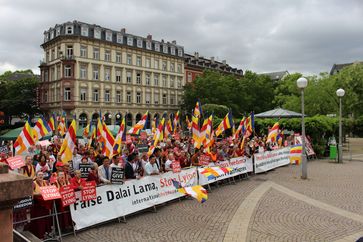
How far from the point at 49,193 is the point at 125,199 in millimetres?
2284

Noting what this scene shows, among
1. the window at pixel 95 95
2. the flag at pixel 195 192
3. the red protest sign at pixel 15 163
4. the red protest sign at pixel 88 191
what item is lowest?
the flag at pixel 195 192

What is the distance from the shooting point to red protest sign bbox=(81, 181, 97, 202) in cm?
803

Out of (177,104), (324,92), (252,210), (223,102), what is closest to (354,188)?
(252,210)

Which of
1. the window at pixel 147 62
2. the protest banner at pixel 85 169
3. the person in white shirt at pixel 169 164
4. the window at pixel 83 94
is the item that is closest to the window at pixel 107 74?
the window at pixel 83 94

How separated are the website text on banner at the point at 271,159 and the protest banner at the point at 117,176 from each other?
375 inches

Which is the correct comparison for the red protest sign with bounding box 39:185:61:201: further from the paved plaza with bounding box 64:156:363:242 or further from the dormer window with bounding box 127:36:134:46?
the dormer window with bounding box 127:36:134:46

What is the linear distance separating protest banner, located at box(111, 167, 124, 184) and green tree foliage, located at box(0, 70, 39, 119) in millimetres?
60845

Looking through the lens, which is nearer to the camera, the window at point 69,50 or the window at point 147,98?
the window at point 69,50

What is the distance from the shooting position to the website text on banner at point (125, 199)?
8.14 metres

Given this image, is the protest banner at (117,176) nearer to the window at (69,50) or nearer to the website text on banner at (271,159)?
the website text on banner at (271,159)

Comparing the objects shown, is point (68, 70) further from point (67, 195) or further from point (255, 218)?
point (255, 218)

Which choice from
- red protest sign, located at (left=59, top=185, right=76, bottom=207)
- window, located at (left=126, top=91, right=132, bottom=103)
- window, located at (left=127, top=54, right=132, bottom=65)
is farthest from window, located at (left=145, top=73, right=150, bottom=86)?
red protest sign, located at (left=59, top=185, right=76, bottom=207)

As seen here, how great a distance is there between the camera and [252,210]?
32.3ft

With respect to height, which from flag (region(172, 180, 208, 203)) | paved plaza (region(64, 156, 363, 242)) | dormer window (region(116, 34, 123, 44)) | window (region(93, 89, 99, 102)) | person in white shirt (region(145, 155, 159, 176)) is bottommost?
paved plaza (region(64, 156, 363, 242))
